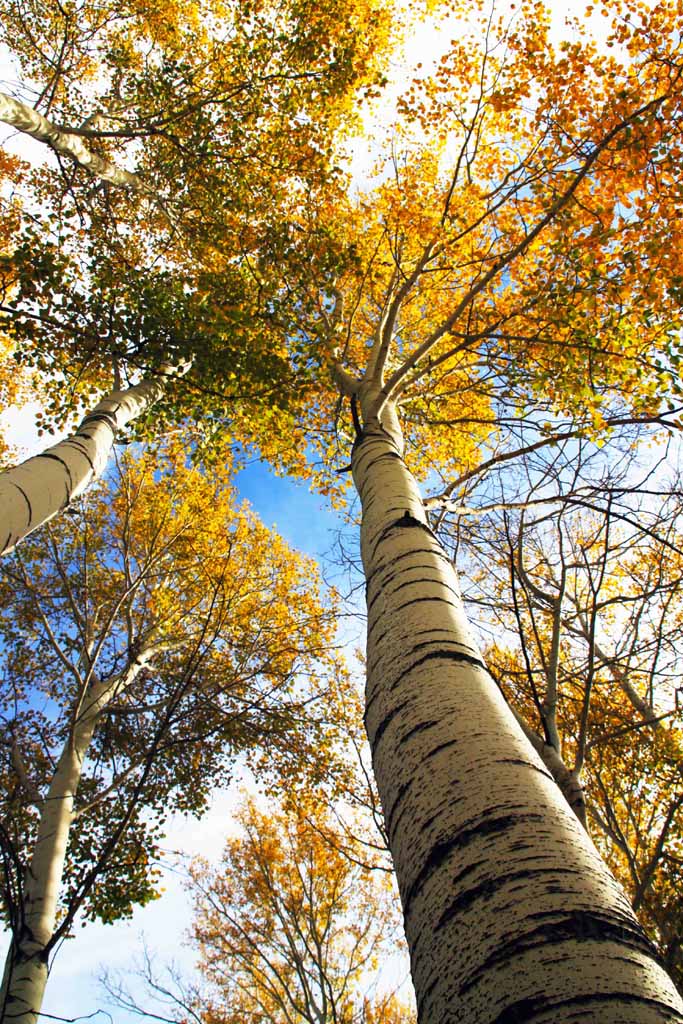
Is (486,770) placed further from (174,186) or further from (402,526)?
(174,186)

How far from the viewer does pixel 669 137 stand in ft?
15.1

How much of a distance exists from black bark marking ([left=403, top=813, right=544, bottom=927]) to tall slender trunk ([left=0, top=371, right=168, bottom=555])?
102 inches

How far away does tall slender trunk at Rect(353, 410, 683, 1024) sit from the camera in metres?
0.68

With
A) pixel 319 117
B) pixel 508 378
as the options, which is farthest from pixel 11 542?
pixel 319 117

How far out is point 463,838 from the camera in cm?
94

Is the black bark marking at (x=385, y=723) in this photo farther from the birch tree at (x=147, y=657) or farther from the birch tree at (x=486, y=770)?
the birch tree at (x=147, y=657)

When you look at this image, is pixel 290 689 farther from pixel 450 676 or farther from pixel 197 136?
pixel 197 136

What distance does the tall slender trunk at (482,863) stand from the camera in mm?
682

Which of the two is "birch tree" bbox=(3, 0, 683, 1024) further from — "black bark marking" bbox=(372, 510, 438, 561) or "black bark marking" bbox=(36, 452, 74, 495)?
"black bark marking" bbox=(36, 452, 74, 495)

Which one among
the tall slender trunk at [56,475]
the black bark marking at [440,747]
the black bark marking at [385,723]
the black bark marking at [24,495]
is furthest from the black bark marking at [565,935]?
the black bark marking at [24,495]

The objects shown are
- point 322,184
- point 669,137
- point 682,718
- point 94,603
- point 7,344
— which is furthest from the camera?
point 7,344

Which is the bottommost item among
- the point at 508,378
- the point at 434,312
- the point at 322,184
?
the point at 508,378

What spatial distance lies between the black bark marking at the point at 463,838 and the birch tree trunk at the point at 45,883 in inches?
88.1

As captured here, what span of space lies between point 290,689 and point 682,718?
4.83 meters
